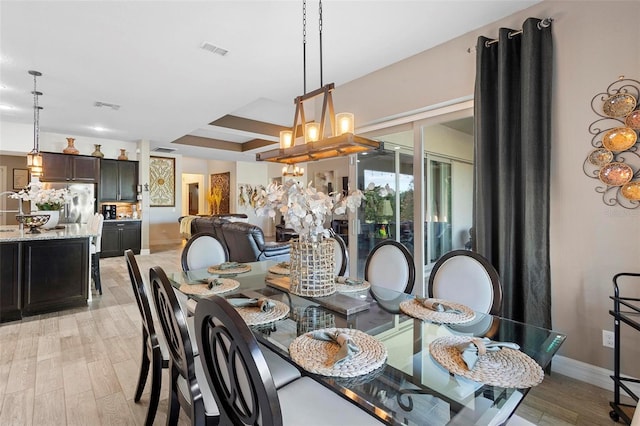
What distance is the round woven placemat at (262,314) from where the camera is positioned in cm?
147

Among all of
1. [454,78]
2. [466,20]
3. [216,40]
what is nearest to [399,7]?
[466,20]

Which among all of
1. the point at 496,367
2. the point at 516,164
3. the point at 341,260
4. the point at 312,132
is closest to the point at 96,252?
the point at 341,260

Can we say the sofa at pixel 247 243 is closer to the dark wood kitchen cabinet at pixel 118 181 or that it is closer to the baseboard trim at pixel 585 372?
the dark wood kitchen cabinet at pixel 118 181

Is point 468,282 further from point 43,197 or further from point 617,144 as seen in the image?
point 43,197

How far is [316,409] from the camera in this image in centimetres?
117

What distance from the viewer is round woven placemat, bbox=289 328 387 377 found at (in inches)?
41.0

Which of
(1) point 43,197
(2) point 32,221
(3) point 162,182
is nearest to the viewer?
(2) point 32,221

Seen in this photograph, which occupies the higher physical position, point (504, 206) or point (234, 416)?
point (504, 206)

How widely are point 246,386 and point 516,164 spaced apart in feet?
8.42

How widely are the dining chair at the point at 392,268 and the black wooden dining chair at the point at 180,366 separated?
1.44 m

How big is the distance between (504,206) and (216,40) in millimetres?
3008

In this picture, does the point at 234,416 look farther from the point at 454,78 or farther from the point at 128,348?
the point at 454,78

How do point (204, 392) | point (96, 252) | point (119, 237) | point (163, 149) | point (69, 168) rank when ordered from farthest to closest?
point (163, 149) < point (119, 237) < point (69, 168) < point (96, 252) < point (204, 392)

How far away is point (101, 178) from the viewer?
7273mm
